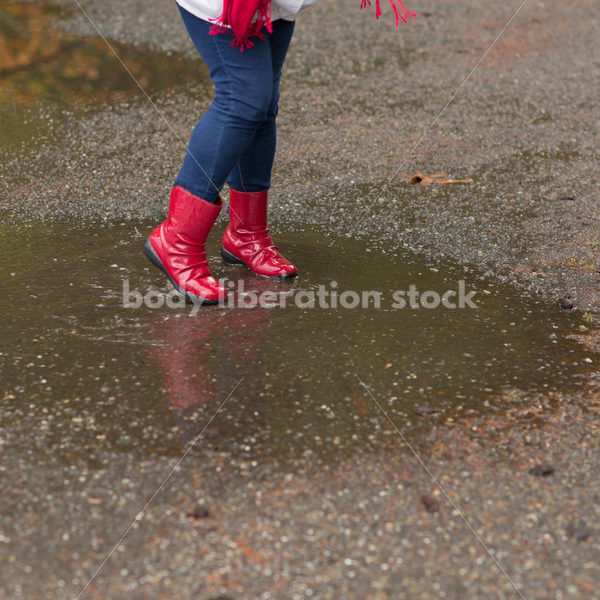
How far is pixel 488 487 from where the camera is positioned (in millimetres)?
2027

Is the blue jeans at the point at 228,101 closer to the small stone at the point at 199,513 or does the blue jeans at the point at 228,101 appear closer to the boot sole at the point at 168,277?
the boot sole at the point at 168,277

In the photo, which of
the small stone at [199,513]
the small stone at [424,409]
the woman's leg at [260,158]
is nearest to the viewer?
the small stone at [199,513]

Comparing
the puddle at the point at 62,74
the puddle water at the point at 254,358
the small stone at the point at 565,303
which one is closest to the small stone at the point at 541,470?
the puddle water at the point at 254,358

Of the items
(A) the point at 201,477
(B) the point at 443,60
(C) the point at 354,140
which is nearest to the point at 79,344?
(A) the point at 201,477

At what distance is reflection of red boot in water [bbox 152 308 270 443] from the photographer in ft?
7.66

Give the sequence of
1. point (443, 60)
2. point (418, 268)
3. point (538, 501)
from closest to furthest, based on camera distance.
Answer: point (538, 501)
point (418, 268)
point (443, 60)

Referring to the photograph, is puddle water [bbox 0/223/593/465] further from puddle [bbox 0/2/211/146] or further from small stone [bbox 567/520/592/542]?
puddle [bbox 0/2/211/146]

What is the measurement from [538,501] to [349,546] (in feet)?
1.57

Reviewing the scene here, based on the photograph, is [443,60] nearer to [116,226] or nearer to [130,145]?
[130,145]

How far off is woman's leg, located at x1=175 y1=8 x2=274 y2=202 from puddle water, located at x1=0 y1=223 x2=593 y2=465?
0.45 meters

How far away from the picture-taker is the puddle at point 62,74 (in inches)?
195

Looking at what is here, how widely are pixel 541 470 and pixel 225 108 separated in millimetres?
1508

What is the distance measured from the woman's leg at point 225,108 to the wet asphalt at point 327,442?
→ 1.78 feet

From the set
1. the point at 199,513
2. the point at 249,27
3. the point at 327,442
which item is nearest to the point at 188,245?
the point at 249,27
